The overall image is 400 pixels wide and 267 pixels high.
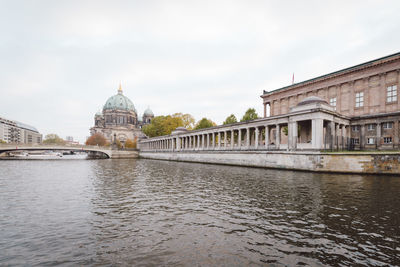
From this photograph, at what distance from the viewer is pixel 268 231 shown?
7.68 metres

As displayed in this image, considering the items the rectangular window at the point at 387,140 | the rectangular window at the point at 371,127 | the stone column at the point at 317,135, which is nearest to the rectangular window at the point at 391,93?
the rectangular window at the point at 371,127

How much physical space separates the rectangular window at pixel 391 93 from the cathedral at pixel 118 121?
136451 millimetres

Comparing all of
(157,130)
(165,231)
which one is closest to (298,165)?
(165,231)

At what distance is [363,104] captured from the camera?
41812 millimetres

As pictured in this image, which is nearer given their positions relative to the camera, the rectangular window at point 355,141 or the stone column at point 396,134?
the stone column at point 396,134

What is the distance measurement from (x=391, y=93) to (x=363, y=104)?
4.48 metres

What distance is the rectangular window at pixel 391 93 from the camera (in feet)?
124

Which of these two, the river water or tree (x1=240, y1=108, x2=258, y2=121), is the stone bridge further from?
the river water

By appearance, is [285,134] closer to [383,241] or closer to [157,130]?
[383,241]

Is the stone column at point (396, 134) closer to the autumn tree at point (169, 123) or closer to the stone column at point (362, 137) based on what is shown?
the stone column at point (362, 137)

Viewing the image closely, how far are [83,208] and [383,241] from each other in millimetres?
12375

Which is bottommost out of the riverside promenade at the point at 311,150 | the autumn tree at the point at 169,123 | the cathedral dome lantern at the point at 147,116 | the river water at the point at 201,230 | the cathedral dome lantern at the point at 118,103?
the river water at the point at 201,230

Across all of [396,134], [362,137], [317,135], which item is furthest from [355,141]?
[317,135]

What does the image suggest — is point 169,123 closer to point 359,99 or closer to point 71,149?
point 71,149
